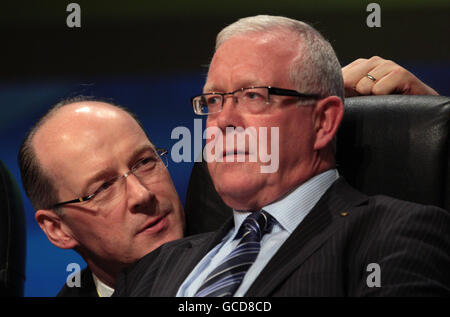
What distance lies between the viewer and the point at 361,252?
4.42 feet

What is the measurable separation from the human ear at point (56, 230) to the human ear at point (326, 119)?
723 millimetres

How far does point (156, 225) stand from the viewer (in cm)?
178

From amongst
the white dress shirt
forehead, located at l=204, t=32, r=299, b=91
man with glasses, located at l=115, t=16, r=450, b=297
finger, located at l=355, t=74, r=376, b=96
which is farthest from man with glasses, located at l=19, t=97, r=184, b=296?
finger, located at l=355, t=74, r=376, b=96

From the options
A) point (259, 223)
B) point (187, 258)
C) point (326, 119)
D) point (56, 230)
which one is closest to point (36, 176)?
point (56, 230)

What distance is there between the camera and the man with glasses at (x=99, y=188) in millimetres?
1755

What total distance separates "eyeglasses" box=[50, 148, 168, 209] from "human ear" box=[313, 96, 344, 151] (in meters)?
0.49

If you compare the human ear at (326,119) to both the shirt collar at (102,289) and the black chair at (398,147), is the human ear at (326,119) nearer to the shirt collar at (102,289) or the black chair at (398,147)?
the black chair at (398,147)

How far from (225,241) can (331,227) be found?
298 mm

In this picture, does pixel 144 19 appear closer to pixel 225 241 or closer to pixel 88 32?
pixel 88 32

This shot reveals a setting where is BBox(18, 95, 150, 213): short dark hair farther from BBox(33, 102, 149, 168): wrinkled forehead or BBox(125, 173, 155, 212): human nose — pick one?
BBox(125, 173, 155, 212): human nose

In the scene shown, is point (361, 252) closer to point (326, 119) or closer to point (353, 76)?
point (326, 119)

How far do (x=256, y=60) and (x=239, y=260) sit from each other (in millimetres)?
433
